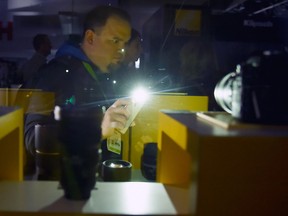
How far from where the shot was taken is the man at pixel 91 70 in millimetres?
1356

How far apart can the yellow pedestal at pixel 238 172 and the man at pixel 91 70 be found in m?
0.66

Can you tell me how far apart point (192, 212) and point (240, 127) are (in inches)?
7.1

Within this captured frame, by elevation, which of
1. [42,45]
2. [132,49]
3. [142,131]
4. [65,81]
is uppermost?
[42,45]

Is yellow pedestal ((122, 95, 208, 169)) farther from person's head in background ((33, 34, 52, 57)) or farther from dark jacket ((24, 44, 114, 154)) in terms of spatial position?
person's head in background ((33, 34, 52, 57))

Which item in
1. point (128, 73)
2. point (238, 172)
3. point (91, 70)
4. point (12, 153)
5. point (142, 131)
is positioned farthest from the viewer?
point (128, 73)

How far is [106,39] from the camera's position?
1877 millimetres

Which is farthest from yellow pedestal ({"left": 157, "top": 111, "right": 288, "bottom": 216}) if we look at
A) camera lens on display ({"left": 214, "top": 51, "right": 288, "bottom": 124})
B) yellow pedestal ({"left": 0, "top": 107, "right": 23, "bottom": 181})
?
Answer: yellow pedestal ({"left": 0, "top": 107, "right": 23, "bottom": 181})

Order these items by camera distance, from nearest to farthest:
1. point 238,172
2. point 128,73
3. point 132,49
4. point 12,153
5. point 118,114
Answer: point 238,172 < point 12,153 < point 118,114 < point 128,73 < point 132,49

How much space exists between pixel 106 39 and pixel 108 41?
13 mm

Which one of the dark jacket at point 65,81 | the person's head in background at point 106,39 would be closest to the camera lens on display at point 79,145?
the dark jacket at point 65,81

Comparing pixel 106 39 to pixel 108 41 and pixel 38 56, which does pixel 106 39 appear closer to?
pixel 108 41

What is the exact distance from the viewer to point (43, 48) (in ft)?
11.5

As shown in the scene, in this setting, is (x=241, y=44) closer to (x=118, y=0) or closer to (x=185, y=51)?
(x=185, y=51)

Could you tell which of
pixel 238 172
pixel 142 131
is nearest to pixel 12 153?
pixel 238 172
